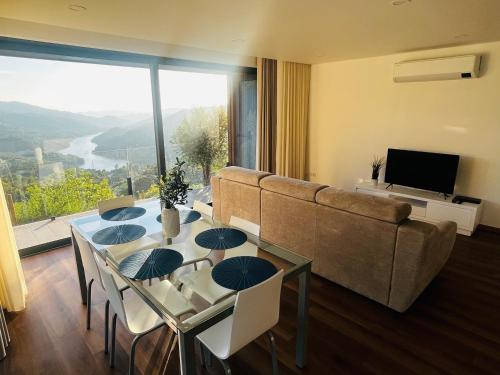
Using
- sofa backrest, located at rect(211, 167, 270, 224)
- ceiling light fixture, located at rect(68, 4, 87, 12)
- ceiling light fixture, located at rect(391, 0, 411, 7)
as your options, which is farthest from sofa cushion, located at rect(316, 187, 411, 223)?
ceiling light fixture, located at rect(68, 4, 87, 12)

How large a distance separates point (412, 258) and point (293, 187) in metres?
1.16

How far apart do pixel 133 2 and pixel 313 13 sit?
1439 millimetres

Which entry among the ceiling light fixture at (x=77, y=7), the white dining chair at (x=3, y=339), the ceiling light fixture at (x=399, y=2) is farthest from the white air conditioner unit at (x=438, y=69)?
the white dining chair at (x=3, y=339)

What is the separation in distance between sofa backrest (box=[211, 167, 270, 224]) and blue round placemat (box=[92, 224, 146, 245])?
1314mm

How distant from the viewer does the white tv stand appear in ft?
12.6

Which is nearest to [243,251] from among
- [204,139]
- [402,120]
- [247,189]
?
[247,189]

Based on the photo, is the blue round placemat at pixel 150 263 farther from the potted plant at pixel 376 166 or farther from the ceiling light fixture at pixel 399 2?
the potted plant at pixel 376 166

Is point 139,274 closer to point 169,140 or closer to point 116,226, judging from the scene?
point 116,226

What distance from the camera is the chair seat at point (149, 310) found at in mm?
1488

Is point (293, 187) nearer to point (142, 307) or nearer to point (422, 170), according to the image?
point (142, 307)

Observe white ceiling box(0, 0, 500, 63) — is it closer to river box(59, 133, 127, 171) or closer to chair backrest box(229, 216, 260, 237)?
river box(59, 133, 127, 171)

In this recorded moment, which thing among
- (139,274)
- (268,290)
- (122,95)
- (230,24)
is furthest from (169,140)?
(268,290)

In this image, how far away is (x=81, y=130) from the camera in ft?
12.0

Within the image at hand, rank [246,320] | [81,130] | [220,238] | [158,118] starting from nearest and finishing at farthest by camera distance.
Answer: [246,320]
[220,238]
[81,130]
[158,118]
